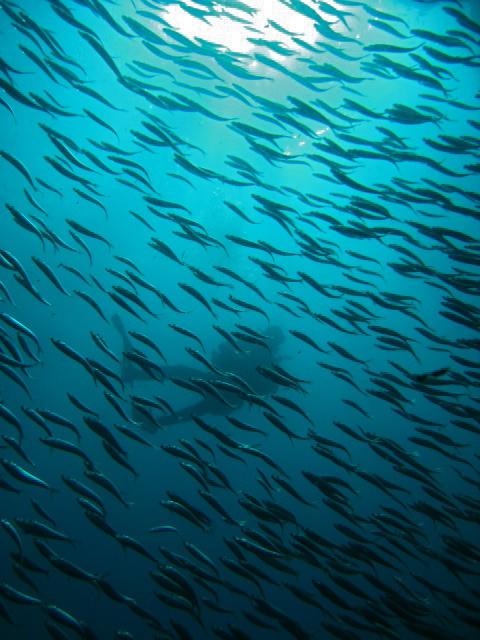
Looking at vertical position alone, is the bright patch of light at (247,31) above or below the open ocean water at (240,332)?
above

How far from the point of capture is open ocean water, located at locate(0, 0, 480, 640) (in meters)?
5.73

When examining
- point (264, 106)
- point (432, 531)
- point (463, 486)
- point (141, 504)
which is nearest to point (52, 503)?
point (141, 504)

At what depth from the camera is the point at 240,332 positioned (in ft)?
21.6

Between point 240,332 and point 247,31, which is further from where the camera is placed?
point 247,31

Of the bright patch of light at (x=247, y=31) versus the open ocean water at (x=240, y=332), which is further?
the bright patch of light at (x=247, y=31)

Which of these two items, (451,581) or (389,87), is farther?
(451,581)

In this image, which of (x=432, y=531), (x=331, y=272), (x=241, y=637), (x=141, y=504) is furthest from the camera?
(x=331, y=272)

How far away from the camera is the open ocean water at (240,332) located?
5.73 m

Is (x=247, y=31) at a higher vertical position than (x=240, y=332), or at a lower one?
higher

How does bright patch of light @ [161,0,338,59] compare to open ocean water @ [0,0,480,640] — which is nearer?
open ocean water @ [0,0,480,640]

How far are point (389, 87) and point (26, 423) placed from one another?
22.0 m

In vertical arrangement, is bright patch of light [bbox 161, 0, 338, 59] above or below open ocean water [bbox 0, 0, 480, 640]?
above

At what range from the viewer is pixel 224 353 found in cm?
1552

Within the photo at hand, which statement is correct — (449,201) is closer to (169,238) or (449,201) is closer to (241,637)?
(241,637)
